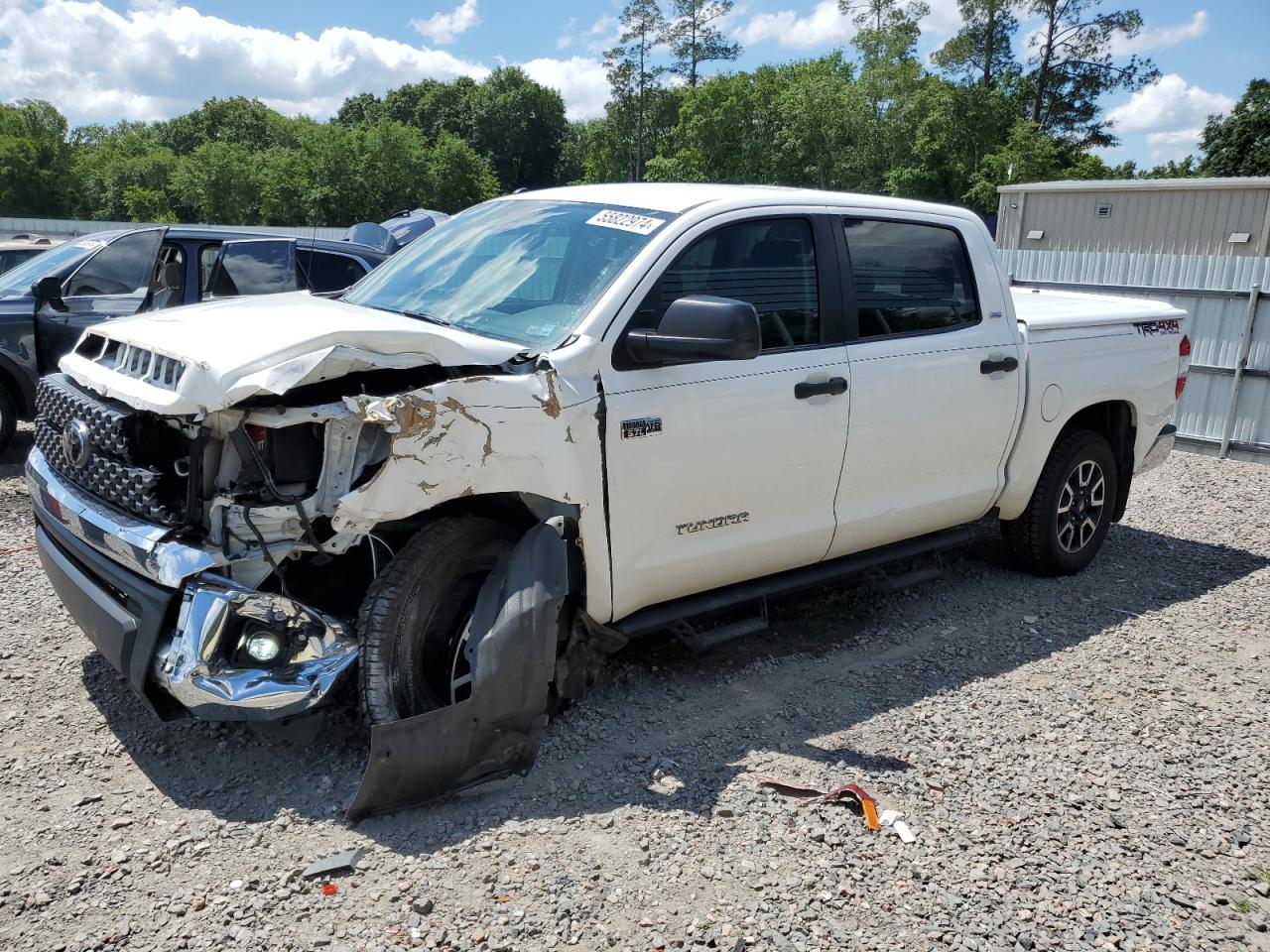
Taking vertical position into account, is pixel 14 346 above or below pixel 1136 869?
above

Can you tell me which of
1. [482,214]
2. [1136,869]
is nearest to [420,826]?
[1136,869]

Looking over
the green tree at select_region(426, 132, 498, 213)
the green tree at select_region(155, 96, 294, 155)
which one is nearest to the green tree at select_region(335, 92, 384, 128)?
the green tree at select_region(155, 96, 294, 155)

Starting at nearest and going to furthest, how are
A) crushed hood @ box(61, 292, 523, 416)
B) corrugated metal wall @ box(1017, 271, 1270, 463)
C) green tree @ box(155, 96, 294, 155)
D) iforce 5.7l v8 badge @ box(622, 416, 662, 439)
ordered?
crushed hood @ box(61, 292, 523, 416), iforce 5.7l v8 badge @ box(622, 416, 662, 439), corrugated metal wall @ box(1017, 271, 1270, 463), green tree @ box(155, 96, 294, 155)

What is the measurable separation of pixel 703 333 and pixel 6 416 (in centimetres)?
688

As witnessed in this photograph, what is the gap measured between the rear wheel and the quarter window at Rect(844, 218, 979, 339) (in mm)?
6878

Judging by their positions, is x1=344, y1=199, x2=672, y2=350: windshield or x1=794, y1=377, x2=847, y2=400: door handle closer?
x1=344, y1=199, x2=672, y2=350: windshield

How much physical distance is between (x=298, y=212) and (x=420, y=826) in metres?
65.5

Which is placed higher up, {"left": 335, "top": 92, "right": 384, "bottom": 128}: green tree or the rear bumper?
{"left": 335, "top": 92, "right": 384, "bottom": 128}: green tree

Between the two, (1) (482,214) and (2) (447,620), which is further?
(1) (482,214)

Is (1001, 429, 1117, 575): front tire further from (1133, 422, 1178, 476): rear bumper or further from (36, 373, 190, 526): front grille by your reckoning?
(36, 373, 190, 526): front grille

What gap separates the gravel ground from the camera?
111 inches

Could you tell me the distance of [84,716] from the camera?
150 inches

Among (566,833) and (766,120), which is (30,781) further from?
(766,120)

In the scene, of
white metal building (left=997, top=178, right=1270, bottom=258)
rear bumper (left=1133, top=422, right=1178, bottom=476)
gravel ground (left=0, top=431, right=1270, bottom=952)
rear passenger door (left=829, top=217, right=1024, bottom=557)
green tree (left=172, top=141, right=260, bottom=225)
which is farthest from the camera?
green tree (left=172, top=141, right=260, bottom=225)
